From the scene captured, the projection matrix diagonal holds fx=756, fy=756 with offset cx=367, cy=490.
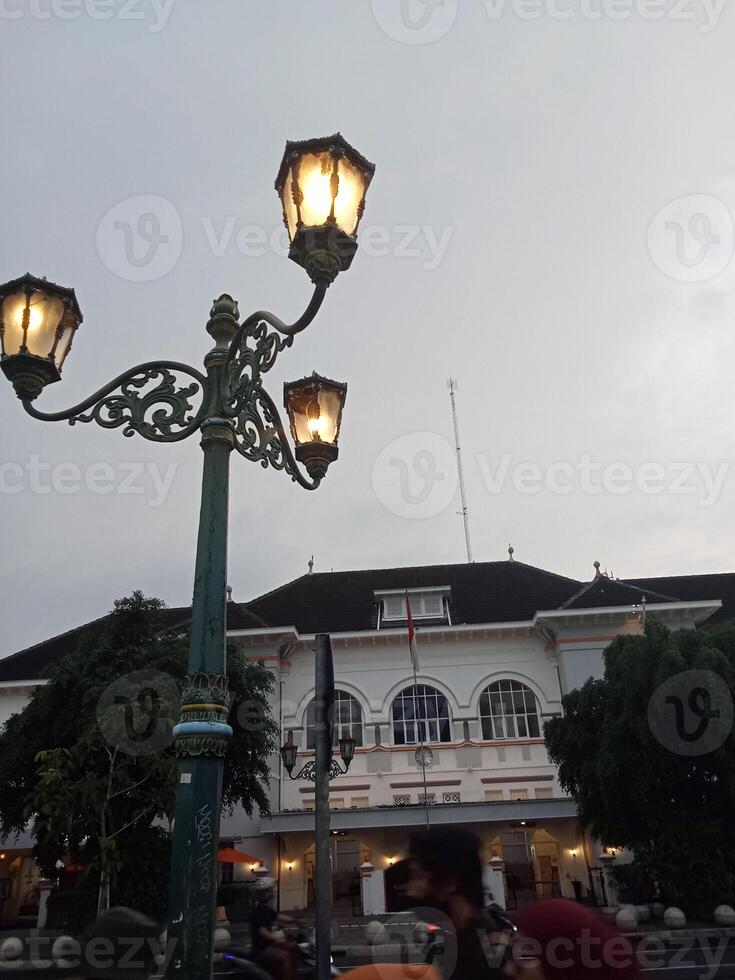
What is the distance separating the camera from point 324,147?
4477 millimetres

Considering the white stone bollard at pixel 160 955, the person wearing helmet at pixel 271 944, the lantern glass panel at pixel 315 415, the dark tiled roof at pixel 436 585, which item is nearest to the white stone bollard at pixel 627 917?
the dark tiled roof at pixel 436 585

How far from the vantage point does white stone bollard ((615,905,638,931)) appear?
17.9 meters

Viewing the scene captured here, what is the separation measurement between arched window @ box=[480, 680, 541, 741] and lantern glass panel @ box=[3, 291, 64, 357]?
75.0ft

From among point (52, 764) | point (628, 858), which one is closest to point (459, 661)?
point (628, 858)

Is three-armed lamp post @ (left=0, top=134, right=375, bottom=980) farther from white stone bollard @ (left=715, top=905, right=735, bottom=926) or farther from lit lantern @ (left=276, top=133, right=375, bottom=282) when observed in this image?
white stone bollard @ (left=715, top=905, right=735, bottom=926)

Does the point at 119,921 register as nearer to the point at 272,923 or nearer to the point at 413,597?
the point at 272,923

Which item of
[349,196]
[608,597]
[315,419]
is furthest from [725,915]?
[349,196]

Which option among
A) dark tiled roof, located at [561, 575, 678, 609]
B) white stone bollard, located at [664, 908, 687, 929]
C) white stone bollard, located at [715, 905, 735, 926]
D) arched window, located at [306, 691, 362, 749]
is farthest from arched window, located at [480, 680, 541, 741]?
white stone bollard, located at [715, 905, 735, 926]

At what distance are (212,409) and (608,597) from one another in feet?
78.4

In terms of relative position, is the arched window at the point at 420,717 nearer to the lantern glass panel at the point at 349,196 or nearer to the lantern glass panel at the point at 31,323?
the lantern glass panel at the point at 31,323

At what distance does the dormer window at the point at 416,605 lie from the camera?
27250 millimetres

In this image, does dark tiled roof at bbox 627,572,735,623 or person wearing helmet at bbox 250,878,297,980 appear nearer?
person wearing helmet at bbox 250,878,297,980

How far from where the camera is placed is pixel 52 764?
1608cm

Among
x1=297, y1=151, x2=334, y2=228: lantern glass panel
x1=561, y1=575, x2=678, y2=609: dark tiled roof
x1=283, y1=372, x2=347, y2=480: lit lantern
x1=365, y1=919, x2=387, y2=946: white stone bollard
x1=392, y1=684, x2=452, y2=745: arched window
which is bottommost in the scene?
x1=365, y1=919, x2=387, y2=946: white stone bollard
